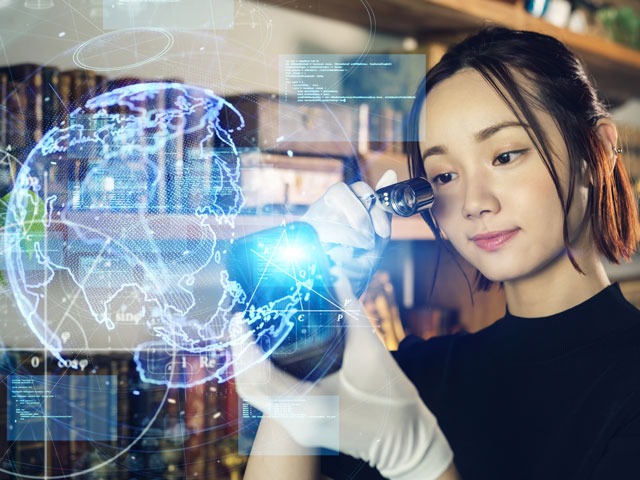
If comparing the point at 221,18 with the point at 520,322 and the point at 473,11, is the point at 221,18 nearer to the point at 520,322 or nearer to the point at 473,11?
the point at 473,11

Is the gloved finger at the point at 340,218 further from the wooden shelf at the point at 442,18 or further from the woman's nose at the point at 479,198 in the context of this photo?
the wooden shelf at the point at 442,18

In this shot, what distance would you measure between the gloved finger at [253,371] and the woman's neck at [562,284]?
1.62 feet

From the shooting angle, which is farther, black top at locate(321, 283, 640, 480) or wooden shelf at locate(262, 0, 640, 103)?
wooden shelf at locate(262, 0, 640, 103)

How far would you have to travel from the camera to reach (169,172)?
101 cm

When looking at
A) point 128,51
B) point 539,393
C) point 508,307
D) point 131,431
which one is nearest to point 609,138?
point 508,307

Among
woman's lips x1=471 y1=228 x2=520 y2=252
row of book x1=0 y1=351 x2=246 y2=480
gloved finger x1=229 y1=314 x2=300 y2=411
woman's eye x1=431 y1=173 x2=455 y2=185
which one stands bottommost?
row of book x1=0 y1=351 x2=246 y2=480

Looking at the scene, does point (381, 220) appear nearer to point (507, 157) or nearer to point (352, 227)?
point (352, 227)

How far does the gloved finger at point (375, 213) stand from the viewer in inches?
40.1

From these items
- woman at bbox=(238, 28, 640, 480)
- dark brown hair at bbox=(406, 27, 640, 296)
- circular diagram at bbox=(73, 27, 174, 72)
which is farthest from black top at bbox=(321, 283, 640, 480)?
circular diagram at bbox=(73, 27, 174, 72)

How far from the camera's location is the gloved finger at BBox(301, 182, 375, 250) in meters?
1.01

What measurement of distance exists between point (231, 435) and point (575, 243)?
0.78 meters

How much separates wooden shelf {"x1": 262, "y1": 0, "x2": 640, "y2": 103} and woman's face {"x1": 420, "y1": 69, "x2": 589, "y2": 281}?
0.17 meters

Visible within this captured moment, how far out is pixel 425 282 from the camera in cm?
106

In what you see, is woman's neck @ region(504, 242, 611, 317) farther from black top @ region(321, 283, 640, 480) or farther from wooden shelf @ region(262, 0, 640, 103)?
wooden shelf @ region(262, 0, 640, 103)
